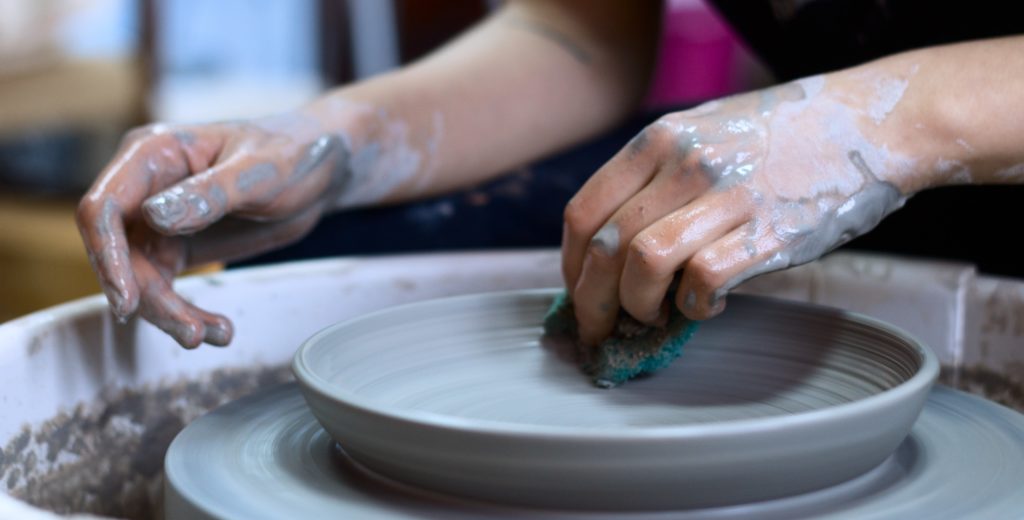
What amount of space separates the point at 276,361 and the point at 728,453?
0.63m

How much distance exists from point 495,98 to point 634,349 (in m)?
0.57

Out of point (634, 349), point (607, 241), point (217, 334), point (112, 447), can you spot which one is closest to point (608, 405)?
point (634, 349)

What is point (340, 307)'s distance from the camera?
48.0 inches

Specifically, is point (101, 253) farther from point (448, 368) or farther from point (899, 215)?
point (899, 215)

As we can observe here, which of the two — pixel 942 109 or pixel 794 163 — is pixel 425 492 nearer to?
pixel 794 163

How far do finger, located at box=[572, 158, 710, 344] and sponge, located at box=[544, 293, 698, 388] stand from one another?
3 centimetres

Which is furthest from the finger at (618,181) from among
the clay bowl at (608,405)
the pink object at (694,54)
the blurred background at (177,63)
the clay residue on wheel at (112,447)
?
the pink object at (694,54)

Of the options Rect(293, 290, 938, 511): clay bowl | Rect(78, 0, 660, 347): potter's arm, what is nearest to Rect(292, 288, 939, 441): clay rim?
Rect(293, 290, 938, 511): clay bowl

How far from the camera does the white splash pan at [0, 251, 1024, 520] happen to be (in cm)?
102

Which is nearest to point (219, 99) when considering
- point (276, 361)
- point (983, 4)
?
point (276, 361)

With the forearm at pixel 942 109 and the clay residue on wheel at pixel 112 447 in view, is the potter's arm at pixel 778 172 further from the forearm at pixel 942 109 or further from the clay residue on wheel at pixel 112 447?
the clay residue on wheel at pixel 112 447

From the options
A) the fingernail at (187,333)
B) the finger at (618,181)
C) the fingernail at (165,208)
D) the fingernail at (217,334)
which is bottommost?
the fingernail at (217,334)

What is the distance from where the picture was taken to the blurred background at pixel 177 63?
364 centimetres

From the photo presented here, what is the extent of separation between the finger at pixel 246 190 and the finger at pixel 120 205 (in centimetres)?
3
